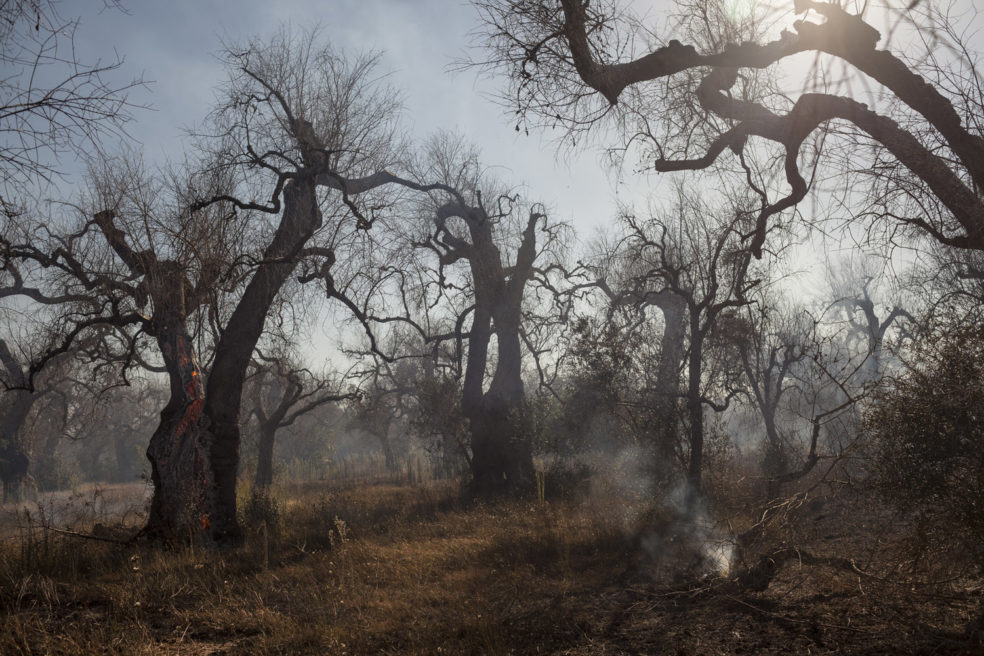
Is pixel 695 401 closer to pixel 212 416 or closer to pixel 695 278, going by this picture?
pixel 695 278

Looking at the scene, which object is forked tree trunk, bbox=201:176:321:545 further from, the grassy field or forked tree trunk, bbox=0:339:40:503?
forked tree trunk, bbox=0:339:40:503

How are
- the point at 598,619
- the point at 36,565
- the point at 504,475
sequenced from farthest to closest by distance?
1. the point at 504,475
2. the point at 36,565
3. the point at 598,619

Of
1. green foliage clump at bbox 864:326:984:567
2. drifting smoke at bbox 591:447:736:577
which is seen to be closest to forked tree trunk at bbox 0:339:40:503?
drifting smoke at bbox 591:447:736:577

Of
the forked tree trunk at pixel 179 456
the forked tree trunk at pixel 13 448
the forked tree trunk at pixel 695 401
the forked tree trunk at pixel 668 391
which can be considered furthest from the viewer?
the forked tree trunk at pixel 13 448

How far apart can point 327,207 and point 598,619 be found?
7096 mm

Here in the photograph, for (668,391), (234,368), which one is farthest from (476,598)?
(668,391)

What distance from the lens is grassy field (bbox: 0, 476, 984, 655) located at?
172 inches

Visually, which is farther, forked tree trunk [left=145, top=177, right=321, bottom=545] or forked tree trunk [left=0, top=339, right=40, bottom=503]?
forked tree trunk [left=0, top=339, right=40, bottom=503]

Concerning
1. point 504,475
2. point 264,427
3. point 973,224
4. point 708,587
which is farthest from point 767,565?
point 264,427

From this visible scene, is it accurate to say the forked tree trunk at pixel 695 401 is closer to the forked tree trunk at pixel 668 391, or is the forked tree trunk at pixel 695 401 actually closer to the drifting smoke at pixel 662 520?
the forked tree trunk at pixel 668 391

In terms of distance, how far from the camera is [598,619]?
206 inches

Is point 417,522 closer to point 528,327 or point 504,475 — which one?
point 504,475

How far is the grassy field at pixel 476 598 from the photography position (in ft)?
14.4

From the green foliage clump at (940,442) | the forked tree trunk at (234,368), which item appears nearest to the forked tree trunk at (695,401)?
the green foliage clump at (940,442)
